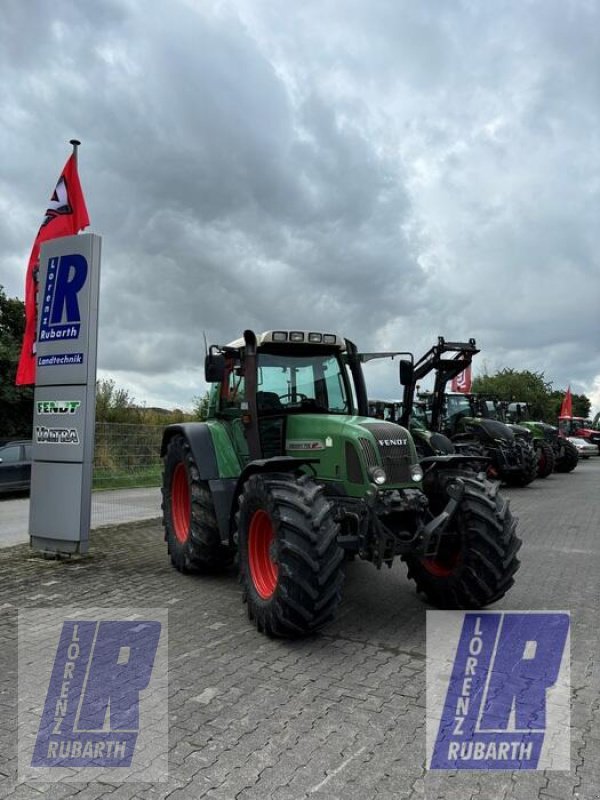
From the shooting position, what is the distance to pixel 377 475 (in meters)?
5.18

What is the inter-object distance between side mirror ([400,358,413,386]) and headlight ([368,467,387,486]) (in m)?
1.56

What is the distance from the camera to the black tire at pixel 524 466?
16.3m

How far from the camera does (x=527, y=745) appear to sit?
336 centimetres

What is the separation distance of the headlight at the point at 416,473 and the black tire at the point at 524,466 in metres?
11.7

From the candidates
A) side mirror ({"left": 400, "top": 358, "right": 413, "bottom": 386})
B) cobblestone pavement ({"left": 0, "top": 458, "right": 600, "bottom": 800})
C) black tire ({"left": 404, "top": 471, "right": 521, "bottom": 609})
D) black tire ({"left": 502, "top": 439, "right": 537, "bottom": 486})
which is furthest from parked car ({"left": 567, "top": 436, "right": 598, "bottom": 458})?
black tire ({"left": 404, "top": 471, "right": 521, "bottom": 609})

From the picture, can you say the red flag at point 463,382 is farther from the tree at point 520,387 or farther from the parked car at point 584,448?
the tree at point 520,387

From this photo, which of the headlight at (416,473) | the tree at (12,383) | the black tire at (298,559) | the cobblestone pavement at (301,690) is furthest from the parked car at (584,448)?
the black tire at (298,559)

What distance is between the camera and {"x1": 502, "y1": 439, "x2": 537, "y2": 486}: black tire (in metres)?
16.3

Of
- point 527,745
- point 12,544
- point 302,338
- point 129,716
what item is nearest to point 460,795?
point 527,745

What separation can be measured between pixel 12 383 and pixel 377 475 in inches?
655

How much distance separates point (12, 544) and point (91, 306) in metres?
3.66

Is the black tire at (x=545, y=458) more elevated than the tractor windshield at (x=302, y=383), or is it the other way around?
the tractor windshield at (x=302, y=383)

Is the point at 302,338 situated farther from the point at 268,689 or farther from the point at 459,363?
the point at 459,363

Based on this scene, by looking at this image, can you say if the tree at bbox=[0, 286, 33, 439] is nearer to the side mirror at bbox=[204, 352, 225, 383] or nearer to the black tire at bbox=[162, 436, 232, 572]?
the black tire at bbox=[162, 436, 232, 572]
